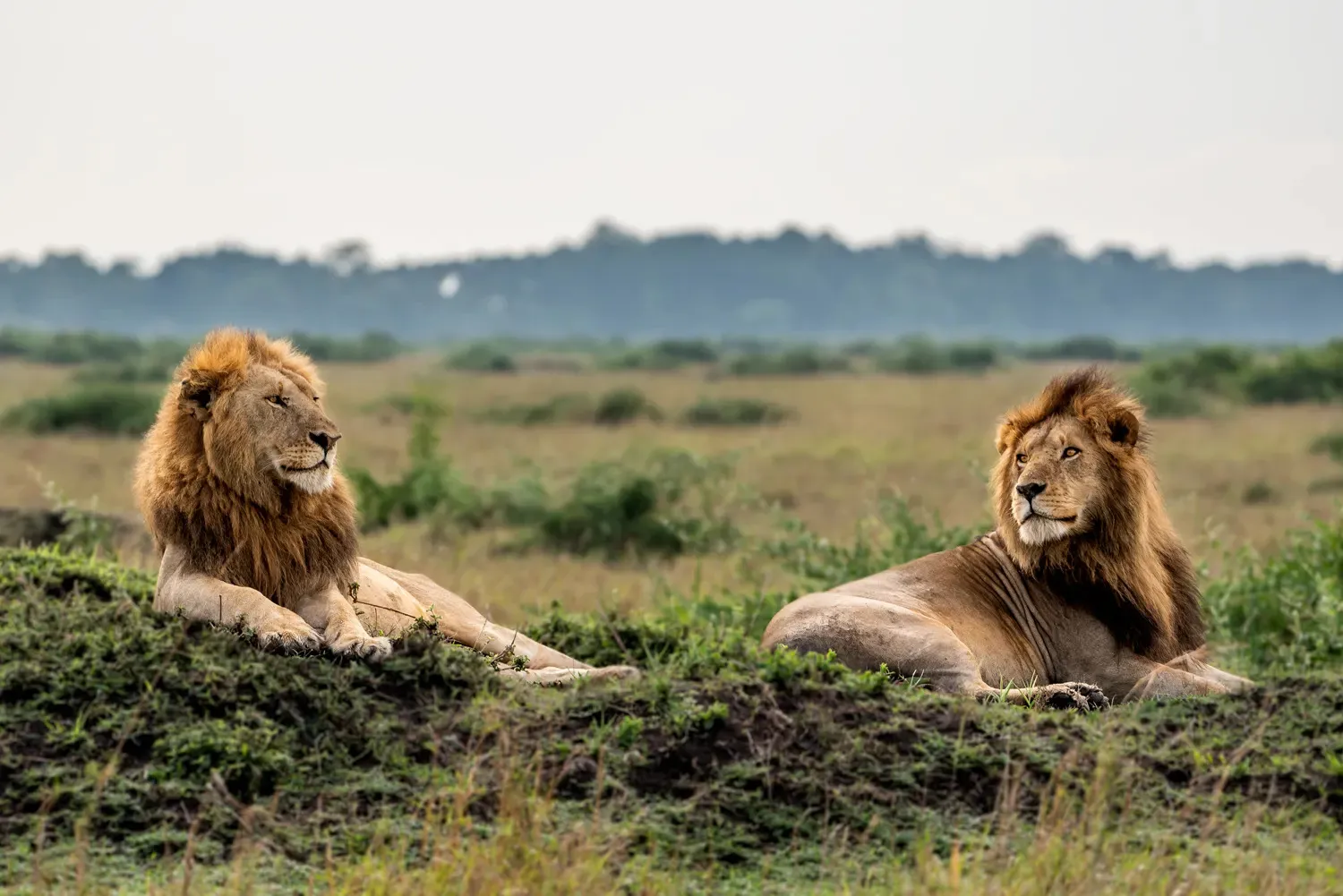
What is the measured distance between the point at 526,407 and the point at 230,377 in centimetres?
3058

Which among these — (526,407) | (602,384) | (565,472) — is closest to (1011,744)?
(565,472)

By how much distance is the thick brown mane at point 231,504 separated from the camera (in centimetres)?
632

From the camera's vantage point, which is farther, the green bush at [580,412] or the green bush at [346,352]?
the green bush at [346,352]

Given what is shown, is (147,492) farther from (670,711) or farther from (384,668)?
(670,711)

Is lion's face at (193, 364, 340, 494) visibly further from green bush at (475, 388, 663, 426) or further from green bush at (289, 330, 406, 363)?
green bush at (289, 330, 406, 363)

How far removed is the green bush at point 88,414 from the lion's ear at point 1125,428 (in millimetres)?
23800

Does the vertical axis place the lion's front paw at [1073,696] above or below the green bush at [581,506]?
above

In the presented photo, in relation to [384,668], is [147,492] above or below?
above

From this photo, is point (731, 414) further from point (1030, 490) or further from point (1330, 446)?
point (1030, 490)

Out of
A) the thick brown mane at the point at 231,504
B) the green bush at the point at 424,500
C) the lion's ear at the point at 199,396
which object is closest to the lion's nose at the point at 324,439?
the thick brown mane at the point at 231,504

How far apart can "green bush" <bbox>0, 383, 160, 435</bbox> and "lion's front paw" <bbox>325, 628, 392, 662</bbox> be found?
23898 mm

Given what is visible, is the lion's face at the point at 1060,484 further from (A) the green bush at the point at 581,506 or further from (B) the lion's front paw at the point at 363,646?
(A) the green bush at the point at 581,506

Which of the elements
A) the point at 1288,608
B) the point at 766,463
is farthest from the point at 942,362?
the point at 1288,608

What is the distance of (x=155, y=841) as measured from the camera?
16.2 ft
